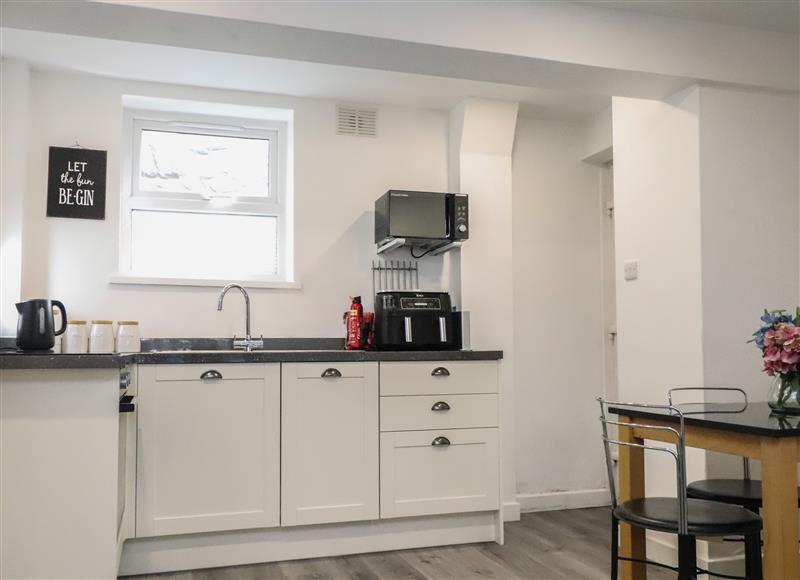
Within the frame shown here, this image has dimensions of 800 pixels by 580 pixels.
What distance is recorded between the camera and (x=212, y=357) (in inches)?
129

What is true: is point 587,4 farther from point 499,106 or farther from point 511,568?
point 511,568

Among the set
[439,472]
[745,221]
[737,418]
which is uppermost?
[745,221]

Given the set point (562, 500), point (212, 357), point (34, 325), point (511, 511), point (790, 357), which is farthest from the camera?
point (562, 500)

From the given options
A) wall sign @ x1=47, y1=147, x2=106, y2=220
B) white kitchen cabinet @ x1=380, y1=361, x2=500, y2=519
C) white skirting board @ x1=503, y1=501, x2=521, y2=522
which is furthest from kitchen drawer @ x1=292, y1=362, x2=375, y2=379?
wall sign @ x1=47, y1=147, x2=106, y2=220

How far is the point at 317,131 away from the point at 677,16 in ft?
6.54

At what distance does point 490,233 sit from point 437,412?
1.19 m

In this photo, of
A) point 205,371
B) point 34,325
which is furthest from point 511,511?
point 34,325

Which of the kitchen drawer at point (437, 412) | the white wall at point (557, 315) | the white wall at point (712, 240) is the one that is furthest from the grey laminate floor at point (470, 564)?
the white wall at point (557, 315)

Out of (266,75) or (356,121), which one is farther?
(356,121)

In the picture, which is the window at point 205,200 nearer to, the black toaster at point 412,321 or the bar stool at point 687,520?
the black toaster at point 412,321

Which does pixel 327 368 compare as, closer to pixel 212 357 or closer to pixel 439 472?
pixel 212 357

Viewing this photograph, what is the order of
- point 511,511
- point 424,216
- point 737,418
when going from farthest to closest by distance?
point 511,511 < point 424,216 < point 737,418

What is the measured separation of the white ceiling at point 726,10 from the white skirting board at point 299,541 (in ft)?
8.04

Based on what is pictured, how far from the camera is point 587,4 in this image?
3.00 meters
